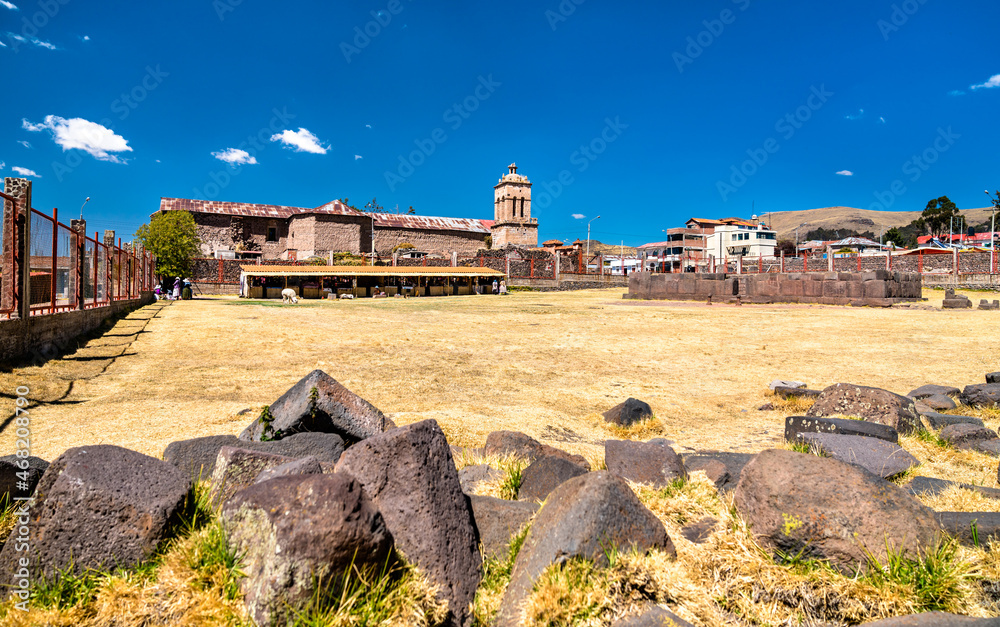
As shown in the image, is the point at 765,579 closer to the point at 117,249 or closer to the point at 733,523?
the point at 733,523

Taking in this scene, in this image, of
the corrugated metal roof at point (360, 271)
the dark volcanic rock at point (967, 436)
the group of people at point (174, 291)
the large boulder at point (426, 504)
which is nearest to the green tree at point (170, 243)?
the corrugated metal roof at point (360, 271)

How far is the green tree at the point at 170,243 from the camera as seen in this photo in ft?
132

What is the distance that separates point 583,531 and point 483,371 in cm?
723

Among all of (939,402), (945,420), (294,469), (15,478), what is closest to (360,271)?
(939,402)

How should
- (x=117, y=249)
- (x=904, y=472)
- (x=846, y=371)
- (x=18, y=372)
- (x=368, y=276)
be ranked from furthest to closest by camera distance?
(x=368, y=276) → (x=117, y=249) → (x=846, y=371) → (x=18, y=372) → (x=904, y=472)

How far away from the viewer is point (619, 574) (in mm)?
2375

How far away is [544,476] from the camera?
346 cm

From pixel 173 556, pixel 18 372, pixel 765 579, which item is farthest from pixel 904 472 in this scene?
pixel 18 372

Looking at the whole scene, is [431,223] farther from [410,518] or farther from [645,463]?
[410,518]

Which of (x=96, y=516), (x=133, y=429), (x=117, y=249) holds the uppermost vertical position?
(x=117, y=249)

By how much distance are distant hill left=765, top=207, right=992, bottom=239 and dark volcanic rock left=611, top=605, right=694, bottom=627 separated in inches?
6336

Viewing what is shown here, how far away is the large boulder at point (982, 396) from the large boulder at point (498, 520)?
6.51 m

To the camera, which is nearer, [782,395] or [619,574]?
[619,574]

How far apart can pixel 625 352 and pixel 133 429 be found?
360 inches
